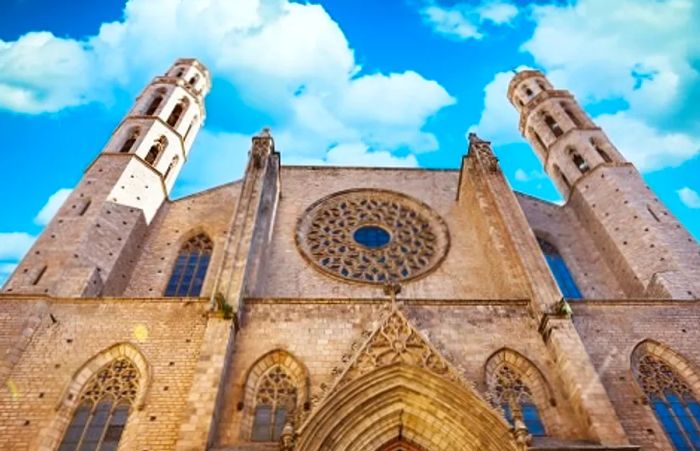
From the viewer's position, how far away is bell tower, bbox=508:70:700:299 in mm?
12125

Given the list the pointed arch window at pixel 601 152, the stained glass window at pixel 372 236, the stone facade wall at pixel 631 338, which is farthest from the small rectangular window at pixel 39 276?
the pointed arch window at pixel 601 152

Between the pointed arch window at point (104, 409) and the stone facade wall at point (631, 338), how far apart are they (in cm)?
848

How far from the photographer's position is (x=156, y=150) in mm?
15867

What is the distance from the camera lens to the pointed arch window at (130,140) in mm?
15234

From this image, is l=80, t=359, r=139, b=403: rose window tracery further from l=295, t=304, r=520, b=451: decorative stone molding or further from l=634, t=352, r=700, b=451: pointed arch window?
l=634, t=352, r=700, b=451: pointed arch window

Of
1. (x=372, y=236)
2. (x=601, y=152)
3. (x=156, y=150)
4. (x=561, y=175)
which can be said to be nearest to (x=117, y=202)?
(x=156, y=150)

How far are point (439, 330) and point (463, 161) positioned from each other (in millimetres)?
6922

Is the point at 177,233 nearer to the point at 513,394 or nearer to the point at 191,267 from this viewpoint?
the point at 191,267

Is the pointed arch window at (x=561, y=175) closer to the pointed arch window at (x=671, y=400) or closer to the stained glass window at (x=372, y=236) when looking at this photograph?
the stained glass window at (x=372, y=236)

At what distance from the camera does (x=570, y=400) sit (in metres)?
8.46

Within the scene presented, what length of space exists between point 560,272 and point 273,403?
9.13 m

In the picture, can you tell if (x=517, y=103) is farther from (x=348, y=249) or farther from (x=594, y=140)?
(x=348, y=249)

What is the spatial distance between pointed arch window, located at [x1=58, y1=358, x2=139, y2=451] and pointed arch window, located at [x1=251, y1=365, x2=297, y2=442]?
217 cm

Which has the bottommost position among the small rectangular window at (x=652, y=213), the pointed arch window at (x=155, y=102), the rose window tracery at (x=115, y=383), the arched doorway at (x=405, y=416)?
the arched doorway at (x=405, y=416)
